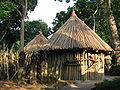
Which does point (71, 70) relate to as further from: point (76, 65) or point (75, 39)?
point (75, 39)

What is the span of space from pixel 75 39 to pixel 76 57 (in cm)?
110

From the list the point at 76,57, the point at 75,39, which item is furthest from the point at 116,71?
the point at 75,39

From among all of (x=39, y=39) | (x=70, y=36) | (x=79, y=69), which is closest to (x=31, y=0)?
(x=39, y=39)

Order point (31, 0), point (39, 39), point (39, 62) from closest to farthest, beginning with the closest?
point (39, 62) → point (39, 39) → point (31, 0)

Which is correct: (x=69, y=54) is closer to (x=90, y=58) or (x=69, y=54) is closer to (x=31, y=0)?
(x=90, y=58)

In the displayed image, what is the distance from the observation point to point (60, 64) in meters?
12.7

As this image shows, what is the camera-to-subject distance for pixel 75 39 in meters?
12.7

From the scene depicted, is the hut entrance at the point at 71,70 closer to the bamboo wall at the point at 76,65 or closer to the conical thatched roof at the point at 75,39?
the bamboo wall at the point at 76,65

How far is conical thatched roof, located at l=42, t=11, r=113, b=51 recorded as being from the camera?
480 inches

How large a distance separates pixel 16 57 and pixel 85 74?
419cm

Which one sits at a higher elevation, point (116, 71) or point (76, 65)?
point (76, 65)

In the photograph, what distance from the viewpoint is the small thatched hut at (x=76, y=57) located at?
1231 cm

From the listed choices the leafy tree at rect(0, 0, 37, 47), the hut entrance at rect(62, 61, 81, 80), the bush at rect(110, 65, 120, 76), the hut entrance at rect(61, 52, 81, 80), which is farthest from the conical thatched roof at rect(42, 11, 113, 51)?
the leafy tree at rect(0, 0, 37, 47)

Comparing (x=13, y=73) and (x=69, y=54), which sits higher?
(x=69, y=54)
